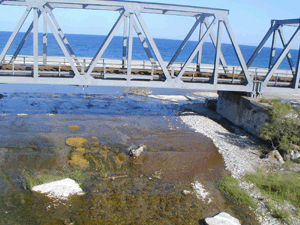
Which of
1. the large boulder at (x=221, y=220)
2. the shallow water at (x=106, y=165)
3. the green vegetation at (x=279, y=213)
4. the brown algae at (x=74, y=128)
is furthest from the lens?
the brown algae at (x=74, y=128)

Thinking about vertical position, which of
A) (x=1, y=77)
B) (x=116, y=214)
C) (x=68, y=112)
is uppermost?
(x=1, y=77)

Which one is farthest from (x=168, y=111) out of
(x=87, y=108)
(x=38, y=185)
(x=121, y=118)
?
(x=38, y=185)

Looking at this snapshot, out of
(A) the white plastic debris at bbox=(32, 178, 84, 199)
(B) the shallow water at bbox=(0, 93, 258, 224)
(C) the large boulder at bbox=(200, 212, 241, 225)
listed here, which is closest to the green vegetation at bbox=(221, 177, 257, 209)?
(B) the shallow water at bbox=(0, 93, 258, 224)

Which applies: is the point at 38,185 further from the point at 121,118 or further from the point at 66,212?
the point at 121,118

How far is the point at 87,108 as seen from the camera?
25422mm

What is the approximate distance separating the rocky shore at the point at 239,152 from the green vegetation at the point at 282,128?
1.24 meters

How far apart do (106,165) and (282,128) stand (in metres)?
10.8

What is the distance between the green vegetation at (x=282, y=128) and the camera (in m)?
16.6

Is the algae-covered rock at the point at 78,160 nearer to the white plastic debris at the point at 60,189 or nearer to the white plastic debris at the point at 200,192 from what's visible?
the white plastic debris at the point at 60,189

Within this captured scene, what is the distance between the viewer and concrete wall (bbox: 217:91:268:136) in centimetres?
1972

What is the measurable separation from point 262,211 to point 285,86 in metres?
13.9

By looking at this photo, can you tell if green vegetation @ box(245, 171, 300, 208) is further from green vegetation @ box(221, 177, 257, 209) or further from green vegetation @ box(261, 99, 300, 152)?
green vegetation @ box(261, 99, 300, 152)

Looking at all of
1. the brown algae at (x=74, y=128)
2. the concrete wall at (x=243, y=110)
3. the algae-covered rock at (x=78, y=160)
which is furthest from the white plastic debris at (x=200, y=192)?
the brown algae at (x=74, y=128)

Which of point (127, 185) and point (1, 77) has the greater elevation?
point (1, 77)
